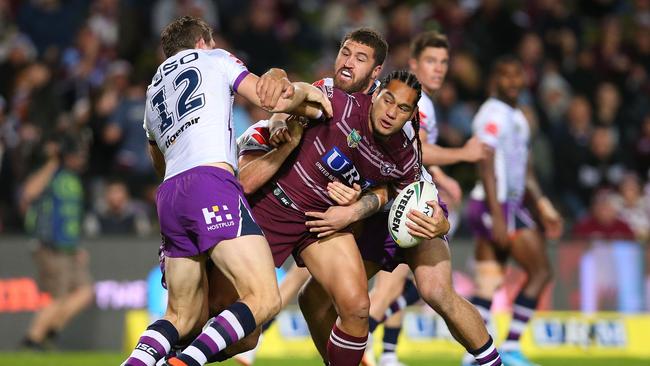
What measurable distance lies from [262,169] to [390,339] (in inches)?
104

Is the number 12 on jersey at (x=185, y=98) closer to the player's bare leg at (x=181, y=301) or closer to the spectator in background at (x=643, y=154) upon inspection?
the player's bare leg at (x=181, y=301)

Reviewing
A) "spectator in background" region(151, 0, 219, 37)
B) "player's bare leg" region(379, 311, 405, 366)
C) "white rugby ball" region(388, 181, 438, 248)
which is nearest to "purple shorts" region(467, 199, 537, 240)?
"player's bare leg" region(379, 311, 405, 366)

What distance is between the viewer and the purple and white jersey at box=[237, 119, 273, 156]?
24.6 ft

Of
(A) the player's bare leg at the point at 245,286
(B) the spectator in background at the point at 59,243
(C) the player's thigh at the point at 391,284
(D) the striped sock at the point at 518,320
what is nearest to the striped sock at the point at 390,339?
(C) the player's thigh at the point at 391,284

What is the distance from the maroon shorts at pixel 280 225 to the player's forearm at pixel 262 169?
0.19 m

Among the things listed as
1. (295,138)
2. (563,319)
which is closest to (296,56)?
(563,319)

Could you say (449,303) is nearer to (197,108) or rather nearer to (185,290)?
(185,290)

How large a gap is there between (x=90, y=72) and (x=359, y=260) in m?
8.95

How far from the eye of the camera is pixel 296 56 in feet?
56.6

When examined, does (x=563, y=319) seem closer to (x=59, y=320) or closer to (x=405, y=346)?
(x=405, y=346)

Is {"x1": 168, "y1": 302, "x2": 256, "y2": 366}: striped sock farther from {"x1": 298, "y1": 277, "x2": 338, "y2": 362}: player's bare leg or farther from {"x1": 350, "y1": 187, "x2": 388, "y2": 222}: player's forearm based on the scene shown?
{"x1": 298, "y1": 277, "x2": 338, "y2": 362}: player's bare leg

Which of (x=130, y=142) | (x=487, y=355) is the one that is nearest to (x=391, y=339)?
(x=487, y=355)

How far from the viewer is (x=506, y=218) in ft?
33.7

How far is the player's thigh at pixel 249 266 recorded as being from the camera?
21.7ft
